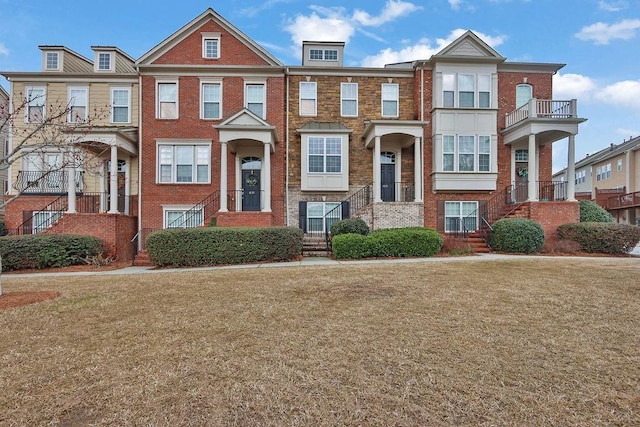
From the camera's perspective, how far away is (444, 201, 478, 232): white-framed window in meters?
17.2

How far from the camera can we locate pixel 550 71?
17.8 meters

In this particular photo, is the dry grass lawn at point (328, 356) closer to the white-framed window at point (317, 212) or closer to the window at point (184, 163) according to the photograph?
the white-framed window at point (317, 212)

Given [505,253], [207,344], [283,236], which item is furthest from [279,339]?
[505,253]

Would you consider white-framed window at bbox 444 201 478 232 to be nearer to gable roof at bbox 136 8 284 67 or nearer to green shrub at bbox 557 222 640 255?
green shrub at bbox 557 222 640 255

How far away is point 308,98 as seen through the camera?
1759cm

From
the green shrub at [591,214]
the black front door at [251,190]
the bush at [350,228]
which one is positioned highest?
the black front door at [251,190]

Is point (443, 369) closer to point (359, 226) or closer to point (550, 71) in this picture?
point (359, 226)

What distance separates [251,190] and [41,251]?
8470 millimetres

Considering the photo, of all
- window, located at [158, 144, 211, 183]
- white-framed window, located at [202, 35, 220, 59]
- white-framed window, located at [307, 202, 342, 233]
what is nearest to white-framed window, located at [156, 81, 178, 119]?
window, located at [158, 144, 211, 183]

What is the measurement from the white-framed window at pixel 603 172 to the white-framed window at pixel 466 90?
27.4 meters

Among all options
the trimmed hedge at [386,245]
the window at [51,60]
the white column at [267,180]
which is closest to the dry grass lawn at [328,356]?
the trimmed hedge at [386,245]

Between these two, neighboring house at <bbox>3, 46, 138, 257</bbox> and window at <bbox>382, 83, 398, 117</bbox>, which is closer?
neighboring house at <bbox>3, 46, 138, 257</bbox>

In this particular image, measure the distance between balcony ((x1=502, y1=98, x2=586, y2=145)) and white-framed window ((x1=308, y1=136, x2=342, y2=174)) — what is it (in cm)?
840

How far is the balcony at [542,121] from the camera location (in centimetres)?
1559
